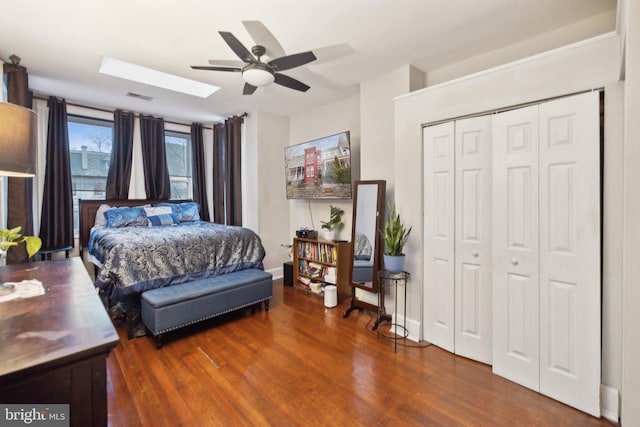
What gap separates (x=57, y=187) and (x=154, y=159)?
1.31 meters

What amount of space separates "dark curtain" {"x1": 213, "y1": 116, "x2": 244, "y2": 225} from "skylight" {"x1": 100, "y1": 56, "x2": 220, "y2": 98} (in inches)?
38.8

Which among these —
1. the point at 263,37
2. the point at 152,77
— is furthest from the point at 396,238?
the point at 152,77

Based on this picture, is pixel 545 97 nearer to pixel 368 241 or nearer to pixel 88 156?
pixel 368 241

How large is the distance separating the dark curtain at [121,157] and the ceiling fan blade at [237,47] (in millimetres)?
3341

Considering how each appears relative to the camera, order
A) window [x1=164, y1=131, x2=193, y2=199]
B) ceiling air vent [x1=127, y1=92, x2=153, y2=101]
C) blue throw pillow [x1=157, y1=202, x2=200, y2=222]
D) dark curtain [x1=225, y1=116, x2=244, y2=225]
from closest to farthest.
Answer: ceiling air vent [x1=127, y1=92, x2=153, y2=101] → blue throw pillow [x1=157, y1=202, x2=200, y2=222] → dark curtain [x1=225, y1=116, x2=244, y2=225] → window [x1=164, y1=131, x2=193, y2=199]

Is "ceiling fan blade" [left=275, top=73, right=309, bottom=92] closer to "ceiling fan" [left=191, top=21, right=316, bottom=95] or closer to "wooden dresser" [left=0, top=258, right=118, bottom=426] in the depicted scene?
"ceiling fan" [left=191, top=21, right=316, bottom=95]

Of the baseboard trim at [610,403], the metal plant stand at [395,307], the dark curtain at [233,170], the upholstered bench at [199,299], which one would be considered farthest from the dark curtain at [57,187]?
the baseboard trim at [610,403]

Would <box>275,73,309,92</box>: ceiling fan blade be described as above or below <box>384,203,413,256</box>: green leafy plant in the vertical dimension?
above

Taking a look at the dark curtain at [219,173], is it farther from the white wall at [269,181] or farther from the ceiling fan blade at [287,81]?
the ceiling fan blade at [287,81]

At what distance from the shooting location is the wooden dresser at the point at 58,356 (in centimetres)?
77

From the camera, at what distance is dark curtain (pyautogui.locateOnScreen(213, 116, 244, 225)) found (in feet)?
16.0

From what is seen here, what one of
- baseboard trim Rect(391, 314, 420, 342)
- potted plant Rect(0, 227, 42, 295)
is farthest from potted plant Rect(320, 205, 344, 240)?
potted plant Rect(0, 227, 42, 295)

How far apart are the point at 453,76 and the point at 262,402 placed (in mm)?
3383

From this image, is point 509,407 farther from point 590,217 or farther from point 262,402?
point 262,402
